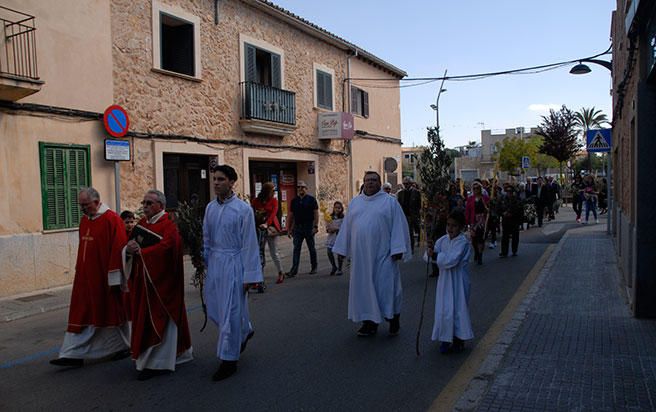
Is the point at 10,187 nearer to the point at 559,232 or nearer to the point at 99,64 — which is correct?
the point at 99,64

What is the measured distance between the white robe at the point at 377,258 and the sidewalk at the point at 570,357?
126 cm

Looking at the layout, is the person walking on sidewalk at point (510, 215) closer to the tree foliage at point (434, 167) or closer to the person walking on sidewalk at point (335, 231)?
the person walking on sidewalk at point (335, 231)

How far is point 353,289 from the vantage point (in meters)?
6.37

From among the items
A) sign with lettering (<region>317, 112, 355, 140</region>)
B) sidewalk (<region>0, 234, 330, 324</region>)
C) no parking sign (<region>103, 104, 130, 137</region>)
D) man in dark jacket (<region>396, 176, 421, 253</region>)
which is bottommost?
sidewalk (<region>0, 234, 330, 324</region>)

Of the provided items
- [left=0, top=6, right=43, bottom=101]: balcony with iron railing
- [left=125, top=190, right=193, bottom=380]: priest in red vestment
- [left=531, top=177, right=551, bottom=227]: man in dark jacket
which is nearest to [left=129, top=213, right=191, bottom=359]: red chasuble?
[left=125, top=190, right=193, bottom=380]: priest in red vestment

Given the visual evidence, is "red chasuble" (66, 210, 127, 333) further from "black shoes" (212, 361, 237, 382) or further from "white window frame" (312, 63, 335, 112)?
"white window frame" (312, 63, 335, 112)

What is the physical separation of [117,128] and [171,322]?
23.7ft

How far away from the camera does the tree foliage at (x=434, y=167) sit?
19.9 feet

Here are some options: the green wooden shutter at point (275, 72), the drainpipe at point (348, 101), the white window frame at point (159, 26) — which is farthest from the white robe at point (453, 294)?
the drainpipe at point (348, 101)

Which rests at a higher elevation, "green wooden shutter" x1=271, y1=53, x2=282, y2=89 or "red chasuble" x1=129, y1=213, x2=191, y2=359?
"green wooden shutter" x1=271, y1=53, x2=282, y2=89

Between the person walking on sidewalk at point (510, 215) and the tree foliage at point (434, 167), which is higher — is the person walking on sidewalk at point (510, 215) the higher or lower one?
the lower one

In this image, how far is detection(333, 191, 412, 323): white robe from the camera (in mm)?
6289

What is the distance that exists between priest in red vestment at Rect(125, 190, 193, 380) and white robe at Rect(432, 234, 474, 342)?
2.53 meters

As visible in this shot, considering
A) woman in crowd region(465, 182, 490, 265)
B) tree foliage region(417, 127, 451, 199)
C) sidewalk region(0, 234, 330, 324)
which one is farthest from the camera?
woman in crowd region(465, 182, 490, 265)
